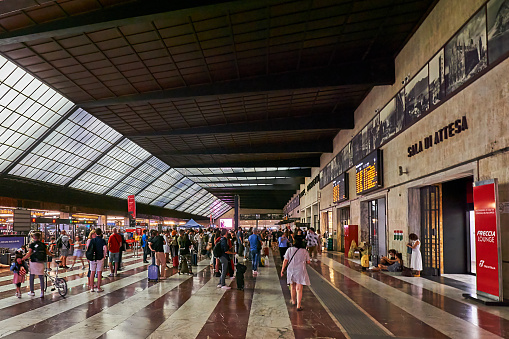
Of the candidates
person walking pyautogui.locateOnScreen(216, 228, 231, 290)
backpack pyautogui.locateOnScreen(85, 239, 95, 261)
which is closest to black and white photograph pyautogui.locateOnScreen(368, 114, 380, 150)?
person walking pyautogui.locateOnScreen(216, 228, 231, 290)

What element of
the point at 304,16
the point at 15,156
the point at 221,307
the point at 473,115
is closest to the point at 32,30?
the point at 304,16

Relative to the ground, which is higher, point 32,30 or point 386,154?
point 32,30

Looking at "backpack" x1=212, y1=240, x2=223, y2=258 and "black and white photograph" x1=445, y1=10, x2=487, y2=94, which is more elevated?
"black and white photograph" x1=445, y1=10, x2=487, y2=94

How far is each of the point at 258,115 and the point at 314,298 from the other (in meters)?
17.3

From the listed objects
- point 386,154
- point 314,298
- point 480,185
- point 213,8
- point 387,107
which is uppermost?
point 213,8

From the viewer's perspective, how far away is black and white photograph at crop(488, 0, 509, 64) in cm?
891

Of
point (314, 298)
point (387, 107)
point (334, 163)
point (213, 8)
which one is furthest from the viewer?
point (334, 163)

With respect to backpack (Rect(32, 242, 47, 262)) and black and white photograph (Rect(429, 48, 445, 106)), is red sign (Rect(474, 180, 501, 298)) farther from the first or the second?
backpack (Rect(32, 242, 47, 262))

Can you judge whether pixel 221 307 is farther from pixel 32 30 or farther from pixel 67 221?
pixel 67 221

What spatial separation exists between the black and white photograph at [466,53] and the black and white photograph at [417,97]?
1621mm

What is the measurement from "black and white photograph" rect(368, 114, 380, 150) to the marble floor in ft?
27.5

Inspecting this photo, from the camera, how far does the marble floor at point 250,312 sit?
6.91 m

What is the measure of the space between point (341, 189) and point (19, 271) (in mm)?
20465

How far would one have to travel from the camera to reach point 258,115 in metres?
26.1
